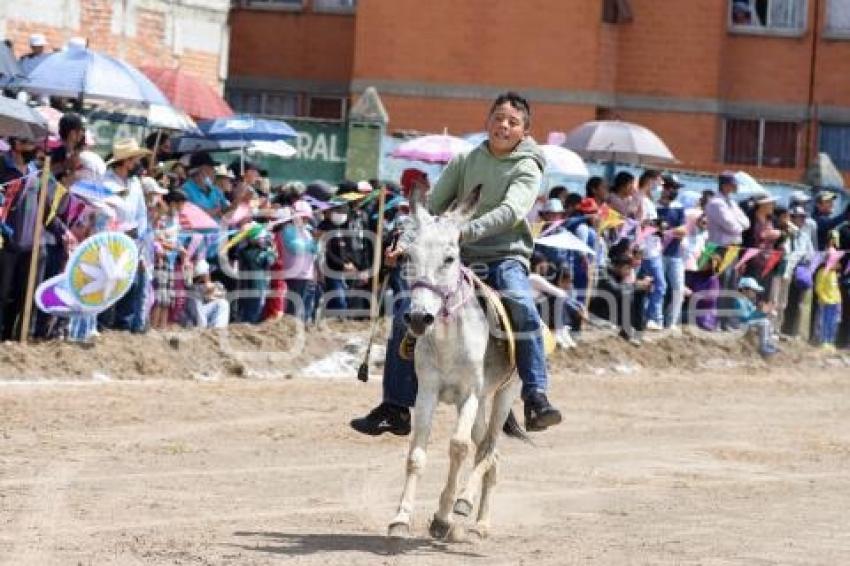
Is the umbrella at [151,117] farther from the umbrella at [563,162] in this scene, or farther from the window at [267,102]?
the window at [267,102]

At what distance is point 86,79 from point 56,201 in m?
2.81

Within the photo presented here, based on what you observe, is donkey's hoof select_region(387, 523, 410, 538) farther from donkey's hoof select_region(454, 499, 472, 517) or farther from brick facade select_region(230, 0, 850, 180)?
brick facade select_region(230, 0, 850, 180)

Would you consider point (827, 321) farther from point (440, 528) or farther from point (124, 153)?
point (440, 528)

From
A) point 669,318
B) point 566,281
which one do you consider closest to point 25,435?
point 566,281

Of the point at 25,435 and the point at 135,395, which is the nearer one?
the point at 25,435

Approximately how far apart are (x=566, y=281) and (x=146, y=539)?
14.1 m

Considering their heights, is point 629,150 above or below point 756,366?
above

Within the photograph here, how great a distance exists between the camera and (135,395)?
18.5 meters

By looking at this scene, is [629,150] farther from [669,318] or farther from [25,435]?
[25,435]

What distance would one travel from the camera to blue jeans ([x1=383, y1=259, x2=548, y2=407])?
1270 cm

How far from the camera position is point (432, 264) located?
11.7 m

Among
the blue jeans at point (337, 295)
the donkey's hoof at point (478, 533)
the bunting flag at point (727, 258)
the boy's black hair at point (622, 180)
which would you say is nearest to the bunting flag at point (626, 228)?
the boy's black hair at point (622, 180)

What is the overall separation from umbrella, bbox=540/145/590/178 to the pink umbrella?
248 inches

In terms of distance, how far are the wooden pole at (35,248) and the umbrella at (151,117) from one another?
3858mm
